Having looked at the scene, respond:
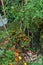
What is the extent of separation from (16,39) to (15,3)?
0.66 metres

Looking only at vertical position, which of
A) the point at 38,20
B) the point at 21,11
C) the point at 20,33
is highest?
the point at 21,11

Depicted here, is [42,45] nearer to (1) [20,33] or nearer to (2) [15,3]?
(1) [20,33]

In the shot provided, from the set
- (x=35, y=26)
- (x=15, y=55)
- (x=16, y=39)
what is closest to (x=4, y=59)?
(x=15, y=55)

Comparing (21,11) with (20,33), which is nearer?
(21,11)

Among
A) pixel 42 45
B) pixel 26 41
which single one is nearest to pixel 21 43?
pixel 26 41

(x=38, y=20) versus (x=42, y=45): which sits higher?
(x=38, y=20)

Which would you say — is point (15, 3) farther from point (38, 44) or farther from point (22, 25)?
point (38, 44)

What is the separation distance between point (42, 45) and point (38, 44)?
0.22m

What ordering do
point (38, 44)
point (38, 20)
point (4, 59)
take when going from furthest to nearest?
point (38, 44) < point (38, 20) < point (4, 59)

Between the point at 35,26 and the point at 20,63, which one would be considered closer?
the point at 20,63

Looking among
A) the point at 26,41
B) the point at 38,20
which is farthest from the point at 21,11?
the point at 26,41

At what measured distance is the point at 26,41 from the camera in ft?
13.5

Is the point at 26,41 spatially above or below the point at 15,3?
below

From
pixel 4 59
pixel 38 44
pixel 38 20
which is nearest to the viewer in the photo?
pixel 4 59
